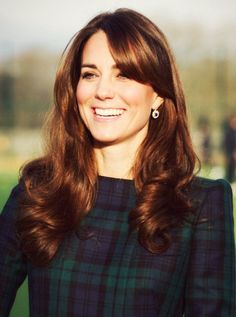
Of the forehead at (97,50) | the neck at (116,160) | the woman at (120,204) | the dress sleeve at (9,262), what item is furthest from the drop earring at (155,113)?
the dress sleeve at (9,262)

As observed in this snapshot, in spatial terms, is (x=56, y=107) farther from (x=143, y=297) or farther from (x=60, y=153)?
(x=143, y=297)

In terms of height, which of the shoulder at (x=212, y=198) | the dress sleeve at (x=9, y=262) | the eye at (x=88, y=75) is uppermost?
the eye at (x=88, y=75)

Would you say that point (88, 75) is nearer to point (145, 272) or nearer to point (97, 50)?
point (97, 50)

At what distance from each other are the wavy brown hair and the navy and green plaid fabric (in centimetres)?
4

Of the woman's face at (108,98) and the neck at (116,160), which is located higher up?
the woman's face at (108,98)

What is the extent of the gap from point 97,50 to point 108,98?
15 centimetres

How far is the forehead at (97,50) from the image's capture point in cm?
170

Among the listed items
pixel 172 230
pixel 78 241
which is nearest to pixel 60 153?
pixel 78 241

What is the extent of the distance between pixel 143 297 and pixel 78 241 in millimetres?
253

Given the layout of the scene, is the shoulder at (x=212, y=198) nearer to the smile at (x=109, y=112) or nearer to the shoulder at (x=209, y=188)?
the shoulder at (x=209, y=188)

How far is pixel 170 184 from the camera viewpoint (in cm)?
177

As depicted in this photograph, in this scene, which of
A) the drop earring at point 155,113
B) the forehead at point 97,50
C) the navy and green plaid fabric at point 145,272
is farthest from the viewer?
the drop earring at point 155,113

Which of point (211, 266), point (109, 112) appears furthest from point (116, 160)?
point (211, 266)

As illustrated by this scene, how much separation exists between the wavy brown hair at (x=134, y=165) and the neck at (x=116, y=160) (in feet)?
0.08
